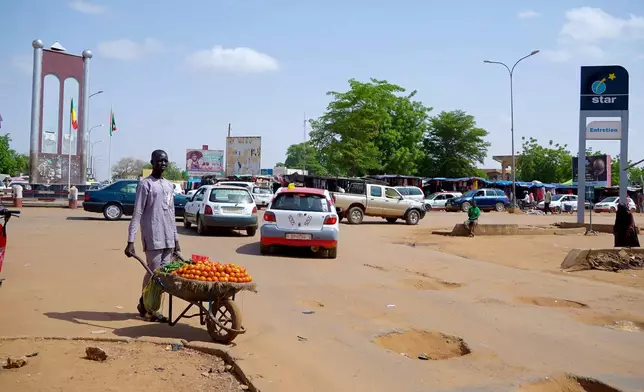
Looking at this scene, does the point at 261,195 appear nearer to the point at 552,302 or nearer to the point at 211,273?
the point at 552,302

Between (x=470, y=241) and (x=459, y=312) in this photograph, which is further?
(x=470, y=241)

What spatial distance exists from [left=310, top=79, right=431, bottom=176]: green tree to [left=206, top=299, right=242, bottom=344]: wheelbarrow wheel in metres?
48.0

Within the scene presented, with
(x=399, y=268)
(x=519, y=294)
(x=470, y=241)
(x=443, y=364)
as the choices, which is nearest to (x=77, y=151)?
(x=470, y=241)

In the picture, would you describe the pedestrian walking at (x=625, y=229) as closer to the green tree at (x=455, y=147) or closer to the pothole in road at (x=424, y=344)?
the pothole in road at (x=424, y=344)

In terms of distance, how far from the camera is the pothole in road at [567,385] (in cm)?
479

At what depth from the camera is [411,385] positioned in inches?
186

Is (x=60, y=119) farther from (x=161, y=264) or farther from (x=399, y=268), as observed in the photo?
(x=161, y=264)

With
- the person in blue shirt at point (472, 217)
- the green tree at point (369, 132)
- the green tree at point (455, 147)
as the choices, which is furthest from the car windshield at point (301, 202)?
the green tree at point (455, 147)

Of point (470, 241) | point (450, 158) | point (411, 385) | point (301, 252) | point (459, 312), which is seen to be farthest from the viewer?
point (450, 158)

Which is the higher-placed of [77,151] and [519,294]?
[77,151]

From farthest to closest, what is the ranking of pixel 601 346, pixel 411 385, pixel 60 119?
pixel 60 119 → pixel 601 346 → pixel 411 385

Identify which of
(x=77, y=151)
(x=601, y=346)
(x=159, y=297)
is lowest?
(x=601, y=346)

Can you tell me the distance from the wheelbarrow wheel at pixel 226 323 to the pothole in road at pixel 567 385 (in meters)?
2.62

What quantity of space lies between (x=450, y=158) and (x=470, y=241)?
136 ft
